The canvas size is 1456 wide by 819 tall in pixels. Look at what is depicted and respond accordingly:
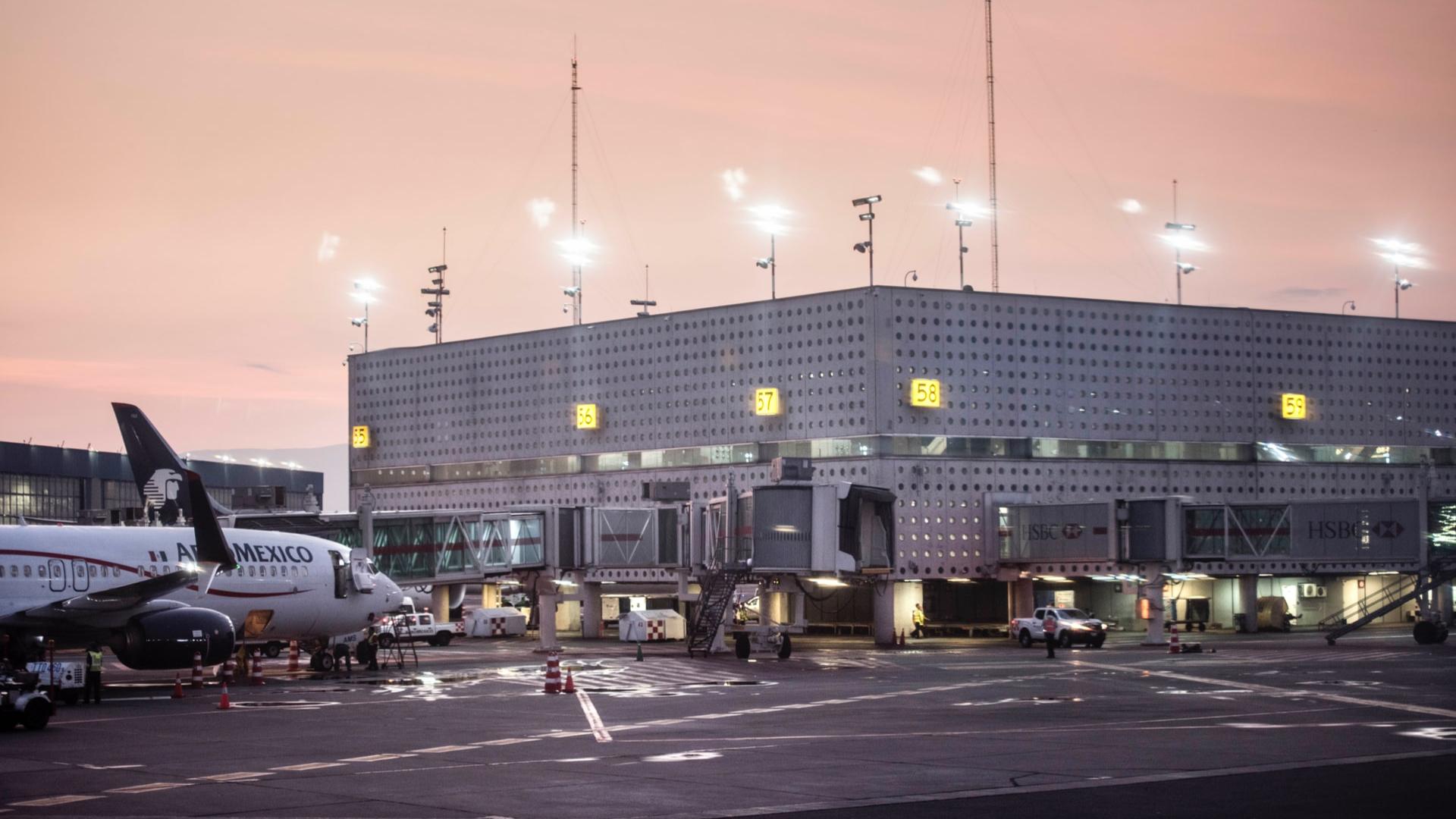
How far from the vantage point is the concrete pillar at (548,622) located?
6556 centimetres

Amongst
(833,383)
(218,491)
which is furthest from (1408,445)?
(218,491)

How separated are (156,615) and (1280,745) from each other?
2652 cm

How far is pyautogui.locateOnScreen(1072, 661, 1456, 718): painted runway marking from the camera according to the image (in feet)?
103

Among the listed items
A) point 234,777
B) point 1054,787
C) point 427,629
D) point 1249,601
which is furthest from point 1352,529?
point 234,777

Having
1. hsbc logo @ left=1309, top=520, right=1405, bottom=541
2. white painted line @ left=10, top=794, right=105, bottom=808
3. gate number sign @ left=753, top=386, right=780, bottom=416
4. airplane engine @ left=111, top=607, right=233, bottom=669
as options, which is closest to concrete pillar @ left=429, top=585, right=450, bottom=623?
gate number sign @ left=753, top=386, right=780, bottom=416

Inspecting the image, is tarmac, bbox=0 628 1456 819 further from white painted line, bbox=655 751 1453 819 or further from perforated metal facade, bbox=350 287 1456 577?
perforated metal facade, bbox=350 287 1456 577

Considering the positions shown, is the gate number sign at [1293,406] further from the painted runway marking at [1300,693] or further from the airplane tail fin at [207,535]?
the airplane tail fin at [207,535]

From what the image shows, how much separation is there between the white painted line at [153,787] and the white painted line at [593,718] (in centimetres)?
764

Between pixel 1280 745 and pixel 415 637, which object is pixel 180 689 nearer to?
pixel 1280 745

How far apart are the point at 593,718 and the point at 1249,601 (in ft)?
182

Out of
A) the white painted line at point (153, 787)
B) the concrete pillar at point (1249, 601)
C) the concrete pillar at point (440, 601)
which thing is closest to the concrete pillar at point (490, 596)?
the concrete pillar at point (440, 601)

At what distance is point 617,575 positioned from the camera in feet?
271

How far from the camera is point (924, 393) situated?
74.1 meters

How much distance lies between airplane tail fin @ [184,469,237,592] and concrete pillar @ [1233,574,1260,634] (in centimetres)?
5485
